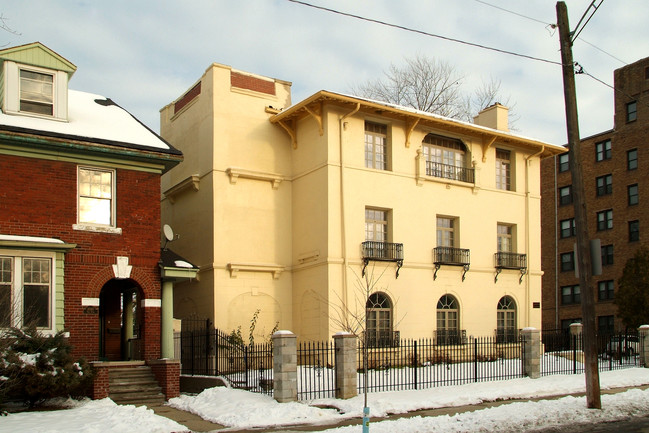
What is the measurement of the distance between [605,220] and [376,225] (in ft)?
89.6

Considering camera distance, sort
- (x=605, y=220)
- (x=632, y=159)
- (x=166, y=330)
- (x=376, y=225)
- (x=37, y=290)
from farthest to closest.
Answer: (x=605, y=220)
(x=632, y=159)
(x=376, y=225)
(x=166, y=330)
(x=37, y=290)

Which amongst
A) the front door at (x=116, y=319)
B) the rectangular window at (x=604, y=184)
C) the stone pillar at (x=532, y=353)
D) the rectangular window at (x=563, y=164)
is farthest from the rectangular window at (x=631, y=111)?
the front door at (x=116, y=319)

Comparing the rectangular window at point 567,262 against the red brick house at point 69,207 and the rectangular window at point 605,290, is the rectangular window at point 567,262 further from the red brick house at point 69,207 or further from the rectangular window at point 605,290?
the red brick house at point 69,207

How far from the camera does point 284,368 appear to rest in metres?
17.4

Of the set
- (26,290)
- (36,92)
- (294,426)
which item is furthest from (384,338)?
(36,92)

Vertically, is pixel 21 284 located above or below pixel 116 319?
above

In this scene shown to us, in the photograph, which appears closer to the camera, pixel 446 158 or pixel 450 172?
pixel 450 172

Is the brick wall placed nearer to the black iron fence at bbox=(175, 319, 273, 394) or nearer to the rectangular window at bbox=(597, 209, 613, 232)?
the black iron fence at bbox=(175, 319, 273, 394)

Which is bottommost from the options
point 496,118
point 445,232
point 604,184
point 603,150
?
point 445,232

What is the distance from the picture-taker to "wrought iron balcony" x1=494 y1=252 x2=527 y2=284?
30.4m

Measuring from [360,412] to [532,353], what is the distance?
8.21 metres

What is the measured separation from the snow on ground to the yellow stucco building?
24.0ft

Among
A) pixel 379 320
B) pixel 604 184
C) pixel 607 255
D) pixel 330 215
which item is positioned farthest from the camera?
pixel 604 184

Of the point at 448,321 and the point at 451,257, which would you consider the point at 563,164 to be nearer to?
the point at 451,257
